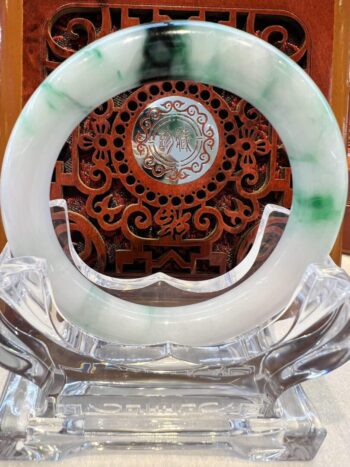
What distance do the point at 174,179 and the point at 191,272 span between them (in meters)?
0.18

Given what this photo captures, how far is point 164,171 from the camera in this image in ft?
3.18

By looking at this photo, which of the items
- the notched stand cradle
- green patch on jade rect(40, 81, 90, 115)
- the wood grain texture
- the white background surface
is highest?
the wood grain texture

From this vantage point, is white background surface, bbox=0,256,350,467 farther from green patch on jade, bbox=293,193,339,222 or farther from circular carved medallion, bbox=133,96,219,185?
circular carved medallion, bbox=133,96,219,185

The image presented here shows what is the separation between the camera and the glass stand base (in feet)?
1.70

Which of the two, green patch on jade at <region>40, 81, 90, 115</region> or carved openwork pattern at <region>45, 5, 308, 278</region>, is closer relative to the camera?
green patch on jade at <region>40, 81, 90, 115</region>

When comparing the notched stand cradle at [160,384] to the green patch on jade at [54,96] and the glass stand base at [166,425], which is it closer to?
the glass stand base at [166,425]

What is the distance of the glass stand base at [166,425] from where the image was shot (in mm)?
518

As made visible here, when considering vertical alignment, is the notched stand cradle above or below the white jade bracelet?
below

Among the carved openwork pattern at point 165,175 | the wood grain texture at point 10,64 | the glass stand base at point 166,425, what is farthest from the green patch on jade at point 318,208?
the wood grain texture at point 10,64

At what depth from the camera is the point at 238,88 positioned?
58 centimetres

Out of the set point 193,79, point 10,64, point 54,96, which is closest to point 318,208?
point 193,79

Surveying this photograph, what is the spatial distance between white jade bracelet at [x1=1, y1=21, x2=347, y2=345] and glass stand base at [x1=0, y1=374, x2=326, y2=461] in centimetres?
8

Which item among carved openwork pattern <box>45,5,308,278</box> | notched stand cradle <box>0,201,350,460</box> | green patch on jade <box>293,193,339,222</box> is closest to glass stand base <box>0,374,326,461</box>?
notched stand cradle <box>0,201,350,460</box>

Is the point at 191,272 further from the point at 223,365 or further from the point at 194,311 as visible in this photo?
the point at 223,365
